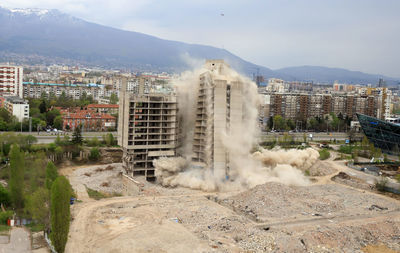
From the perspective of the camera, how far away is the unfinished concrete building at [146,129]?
35.0 metres

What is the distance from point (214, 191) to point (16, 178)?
13573 millimetres

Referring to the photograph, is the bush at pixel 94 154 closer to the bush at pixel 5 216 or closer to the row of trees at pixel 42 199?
the row of trees at pixel 42 199

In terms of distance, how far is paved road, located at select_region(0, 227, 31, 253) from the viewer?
64.8 ft

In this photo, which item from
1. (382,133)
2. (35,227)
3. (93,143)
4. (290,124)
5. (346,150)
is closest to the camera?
(35,227)

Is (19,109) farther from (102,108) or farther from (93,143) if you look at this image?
(93,143)

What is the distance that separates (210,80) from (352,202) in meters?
13.9

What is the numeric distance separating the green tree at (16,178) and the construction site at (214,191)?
3.48m

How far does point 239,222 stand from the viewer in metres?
23.6

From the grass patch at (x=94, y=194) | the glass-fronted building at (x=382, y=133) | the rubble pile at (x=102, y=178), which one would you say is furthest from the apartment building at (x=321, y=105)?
the grass patch at (x=94, y=194)

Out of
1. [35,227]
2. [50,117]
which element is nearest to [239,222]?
[35,227]

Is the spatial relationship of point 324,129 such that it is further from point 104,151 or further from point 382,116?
point 104,151

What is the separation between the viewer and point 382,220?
25688 mm

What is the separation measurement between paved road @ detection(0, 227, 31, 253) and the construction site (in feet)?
7.27

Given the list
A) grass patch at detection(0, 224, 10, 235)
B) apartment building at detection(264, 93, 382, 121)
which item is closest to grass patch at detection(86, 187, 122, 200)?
grass patch at detection(0, 224, 10, 235)
